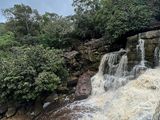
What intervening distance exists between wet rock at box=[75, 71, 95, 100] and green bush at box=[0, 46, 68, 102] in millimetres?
1250

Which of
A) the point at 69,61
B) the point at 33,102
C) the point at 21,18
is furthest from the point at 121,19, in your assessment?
the point at 21,18

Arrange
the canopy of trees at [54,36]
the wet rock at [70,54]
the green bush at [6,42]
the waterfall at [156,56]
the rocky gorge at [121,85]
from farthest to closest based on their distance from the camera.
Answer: the green bush at [6,42] < the wet rock at [70,54] < the canopy of trees at [54,36] < the waterfall at [156,56] < the rocky gorge at [121,85]

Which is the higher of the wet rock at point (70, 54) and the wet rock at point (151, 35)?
the wet rock at point (151, 35)

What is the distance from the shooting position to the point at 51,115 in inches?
555

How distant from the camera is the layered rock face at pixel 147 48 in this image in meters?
15.0

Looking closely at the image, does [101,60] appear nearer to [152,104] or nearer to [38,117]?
[38,117]

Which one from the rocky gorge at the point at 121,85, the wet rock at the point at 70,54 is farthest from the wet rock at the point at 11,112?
the wet rock at the point at 70,54

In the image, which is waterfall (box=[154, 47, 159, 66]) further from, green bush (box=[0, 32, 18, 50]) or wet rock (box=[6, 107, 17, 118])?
green bush (box=[0, 32, 18, 50])

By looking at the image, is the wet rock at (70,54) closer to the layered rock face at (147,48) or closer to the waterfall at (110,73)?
the waterfall at (110,73)

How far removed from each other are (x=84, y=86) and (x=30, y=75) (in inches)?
131

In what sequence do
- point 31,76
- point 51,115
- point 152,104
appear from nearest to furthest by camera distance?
point 152,104 < point 51,115 < point 31,76

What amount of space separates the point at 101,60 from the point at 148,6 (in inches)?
209

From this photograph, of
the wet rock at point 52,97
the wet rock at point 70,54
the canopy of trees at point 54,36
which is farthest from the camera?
the wet rock at point 70,54

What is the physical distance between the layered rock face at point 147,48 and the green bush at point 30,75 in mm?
4103
